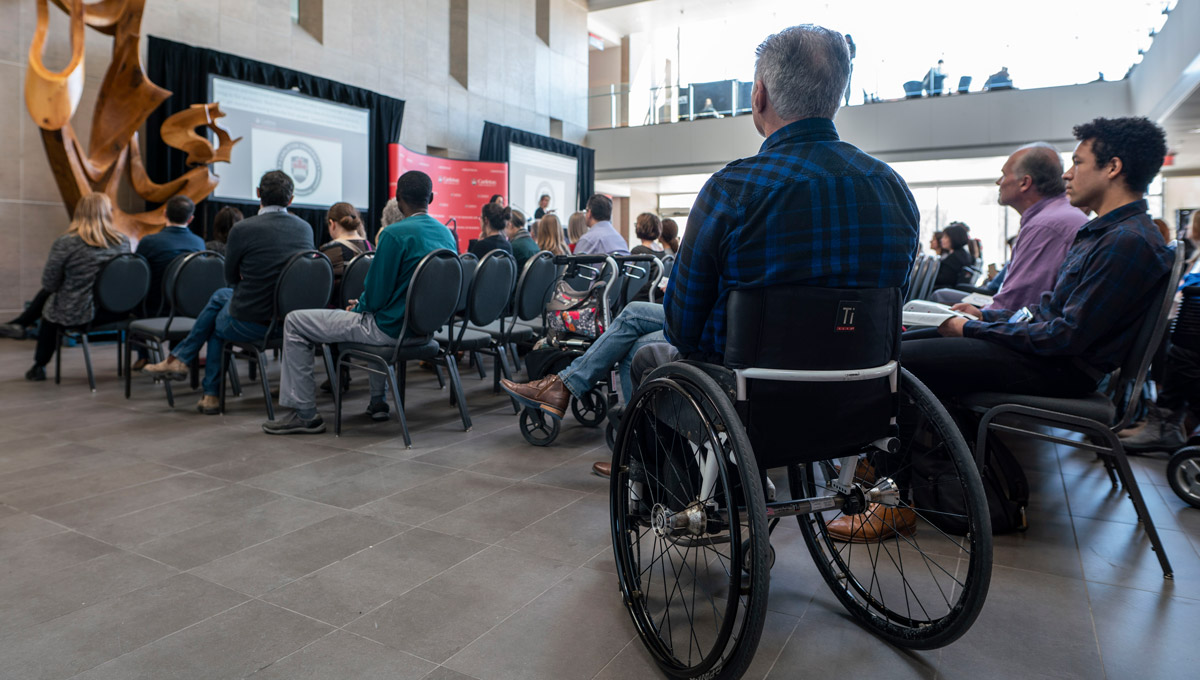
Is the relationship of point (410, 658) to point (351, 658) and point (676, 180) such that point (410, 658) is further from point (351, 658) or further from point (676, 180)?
point (676, 180)

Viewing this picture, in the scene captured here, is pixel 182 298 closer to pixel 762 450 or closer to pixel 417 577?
pixel 417 577

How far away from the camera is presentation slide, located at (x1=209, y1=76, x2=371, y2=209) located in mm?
7574

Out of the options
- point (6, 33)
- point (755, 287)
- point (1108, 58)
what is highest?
point (1108, 58)

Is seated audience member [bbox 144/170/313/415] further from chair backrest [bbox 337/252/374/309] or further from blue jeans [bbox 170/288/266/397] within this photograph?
chair backrest [bbox 337/252/374/309]

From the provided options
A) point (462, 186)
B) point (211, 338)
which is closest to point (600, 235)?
point (211, 338)

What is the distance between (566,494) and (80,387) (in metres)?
3.56

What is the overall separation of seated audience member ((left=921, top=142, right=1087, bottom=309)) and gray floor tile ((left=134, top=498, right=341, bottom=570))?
243 cm

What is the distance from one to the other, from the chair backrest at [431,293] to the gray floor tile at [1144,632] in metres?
2.50

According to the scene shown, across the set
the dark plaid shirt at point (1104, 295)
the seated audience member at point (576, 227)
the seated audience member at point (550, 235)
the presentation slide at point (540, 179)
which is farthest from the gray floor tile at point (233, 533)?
the presentation slide at point (540, 179)

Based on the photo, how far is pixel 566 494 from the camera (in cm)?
249

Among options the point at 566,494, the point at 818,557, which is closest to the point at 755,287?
the point at 818,557

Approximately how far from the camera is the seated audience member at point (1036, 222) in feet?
8.29

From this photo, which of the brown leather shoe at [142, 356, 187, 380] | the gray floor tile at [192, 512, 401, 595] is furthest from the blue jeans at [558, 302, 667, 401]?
the brown leather shoe at [142, 356, 187, 380]

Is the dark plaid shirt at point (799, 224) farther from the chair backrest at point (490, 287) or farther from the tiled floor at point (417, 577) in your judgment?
the chair backrest at point (490, 287)
